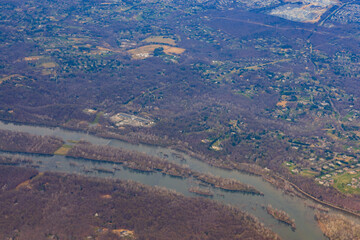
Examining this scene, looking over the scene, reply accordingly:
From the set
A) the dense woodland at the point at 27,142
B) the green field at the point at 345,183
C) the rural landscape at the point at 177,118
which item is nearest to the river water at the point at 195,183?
the rural landscape at the point at 177,118

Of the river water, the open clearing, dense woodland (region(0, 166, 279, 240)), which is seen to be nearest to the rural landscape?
dense woodland (region(0, 166, 279, 240))

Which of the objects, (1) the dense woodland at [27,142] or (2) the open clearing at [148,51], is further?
(2) the open clearing at [148,51]

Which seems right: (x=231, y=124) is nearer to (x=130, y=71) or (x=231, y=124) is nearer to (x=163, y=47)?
(x=130, y=71)

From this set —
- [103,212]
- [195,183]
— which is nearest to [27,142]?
[103,212]

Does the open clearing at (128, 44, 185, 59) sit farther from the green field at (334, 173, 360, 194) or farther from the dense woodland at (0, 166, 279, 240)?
the green field at (334, 173, 360, 194)

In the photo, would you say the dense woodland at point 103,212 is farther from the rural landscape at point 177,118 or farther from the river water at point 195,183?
the river water at point 195,183

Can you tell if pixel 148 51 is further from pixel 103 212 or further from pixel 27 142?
pixel 103 212

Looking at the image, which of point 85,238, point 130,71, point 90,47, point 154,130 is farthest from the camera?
point 90,47

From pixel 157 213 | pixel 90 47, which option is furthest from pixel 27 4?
pixel 157 213
